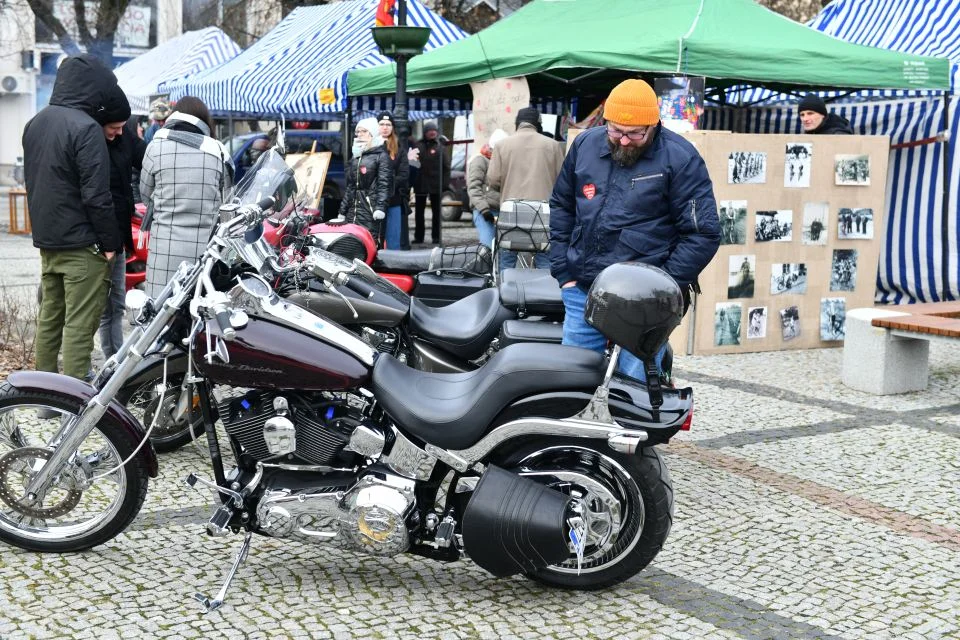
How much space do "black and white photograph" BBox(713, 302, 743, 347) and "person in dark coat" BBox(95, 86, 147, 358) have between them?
441 cm

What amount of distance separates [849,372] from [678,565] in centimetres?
384

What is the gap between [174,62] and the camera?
23.8 m

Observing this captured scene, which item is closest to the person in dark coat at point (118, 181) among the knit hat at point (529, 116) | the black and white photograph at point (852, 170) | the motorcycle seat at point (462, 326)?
the motorcycle seat at point (462, 326)

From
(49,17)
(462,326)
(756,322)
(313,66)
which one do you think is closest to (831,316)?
(756,322)

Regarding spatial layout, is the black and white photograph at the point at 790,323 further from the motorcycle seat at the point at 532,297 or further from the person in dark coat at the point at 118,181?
the person in dark coat at the point at 118,181

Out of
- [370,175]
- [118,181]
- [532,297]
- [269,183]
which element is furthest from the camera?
[370,175]

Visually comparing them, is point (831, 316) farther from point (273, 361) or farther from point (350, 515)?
point (273, 361)

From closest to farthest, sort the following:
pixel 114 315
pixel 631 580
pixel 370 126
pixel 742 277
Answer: pixel 631 580 → pixel 114 315 → pixel 742 277 → pixel 370 126

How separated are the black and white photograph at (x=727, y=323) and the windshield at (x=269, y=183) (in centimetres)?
517

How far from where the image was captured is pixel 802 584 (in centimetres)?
413

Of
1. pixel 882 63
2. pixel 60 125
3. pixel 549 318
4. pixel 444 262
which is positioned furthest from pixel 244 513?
pixel 882 63

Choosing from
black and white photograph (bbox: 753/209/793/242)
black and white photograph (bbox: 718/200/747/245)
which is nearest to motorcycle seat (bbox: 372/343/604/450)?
black and white photograph (bbox: 718/200/747/245)

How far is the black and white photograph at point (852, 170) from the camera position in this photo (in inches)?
351

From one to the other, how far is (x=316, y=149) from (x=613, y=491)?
1525 centimetres
